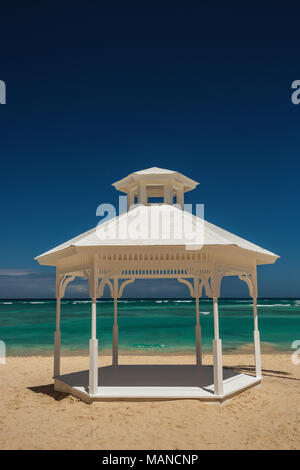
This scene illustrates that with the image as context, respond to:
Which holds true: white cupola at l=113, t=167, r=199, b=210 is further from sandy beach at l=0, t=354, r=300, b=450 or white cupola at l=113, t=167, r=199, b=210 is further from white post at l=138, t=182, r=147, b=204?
sandy beach at l=0, t=354, r=300, b=450

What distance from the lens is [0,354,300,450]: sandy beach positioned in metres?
7.17

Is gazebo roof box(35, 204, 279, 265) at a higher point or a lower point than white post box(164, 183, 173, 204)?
lower

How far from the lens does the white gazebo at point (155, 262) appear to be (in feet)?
A: 29.9

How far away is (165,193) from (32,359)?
1256 cm

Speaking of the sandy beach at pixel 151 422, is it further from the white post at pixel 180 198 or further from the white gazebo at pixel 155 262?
the white post at pixel 180 198

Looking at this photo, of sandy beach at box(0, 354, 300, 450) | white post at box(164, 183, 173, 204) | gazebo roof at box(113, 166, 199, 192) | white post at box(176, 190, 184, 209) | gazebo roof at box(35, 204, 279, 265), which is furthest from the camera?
white post at box(176, 190, 184, 209)

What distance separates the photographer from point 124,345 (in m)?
27.3

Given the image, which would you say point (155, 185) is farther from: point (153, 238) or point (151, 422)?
point (151, 422)

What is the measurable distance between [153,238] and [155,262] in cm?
104

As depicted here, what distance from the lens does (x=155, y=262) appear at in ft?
33.2

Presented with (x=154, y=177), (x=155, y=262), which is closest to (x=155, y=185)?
(x=154, y=177)

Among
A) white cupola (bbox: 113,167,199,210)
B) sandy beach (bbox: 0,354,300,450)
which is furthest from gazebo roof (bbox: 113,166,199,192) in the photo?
sandy beach (bbox: 0,354,300,450)

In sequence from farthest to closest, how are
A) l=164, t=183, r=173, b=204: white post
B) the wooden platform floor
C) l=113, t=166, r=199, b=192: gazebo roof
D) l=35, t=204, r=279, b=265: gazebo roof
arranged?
1. l=164, t=183, r=173, b=204: white post
2. l=113, t=166, r=199, b=192: gazebo roof
3. the wooden platform floor
4. l=35, t=204, r=279, b=265: gazebo roof
